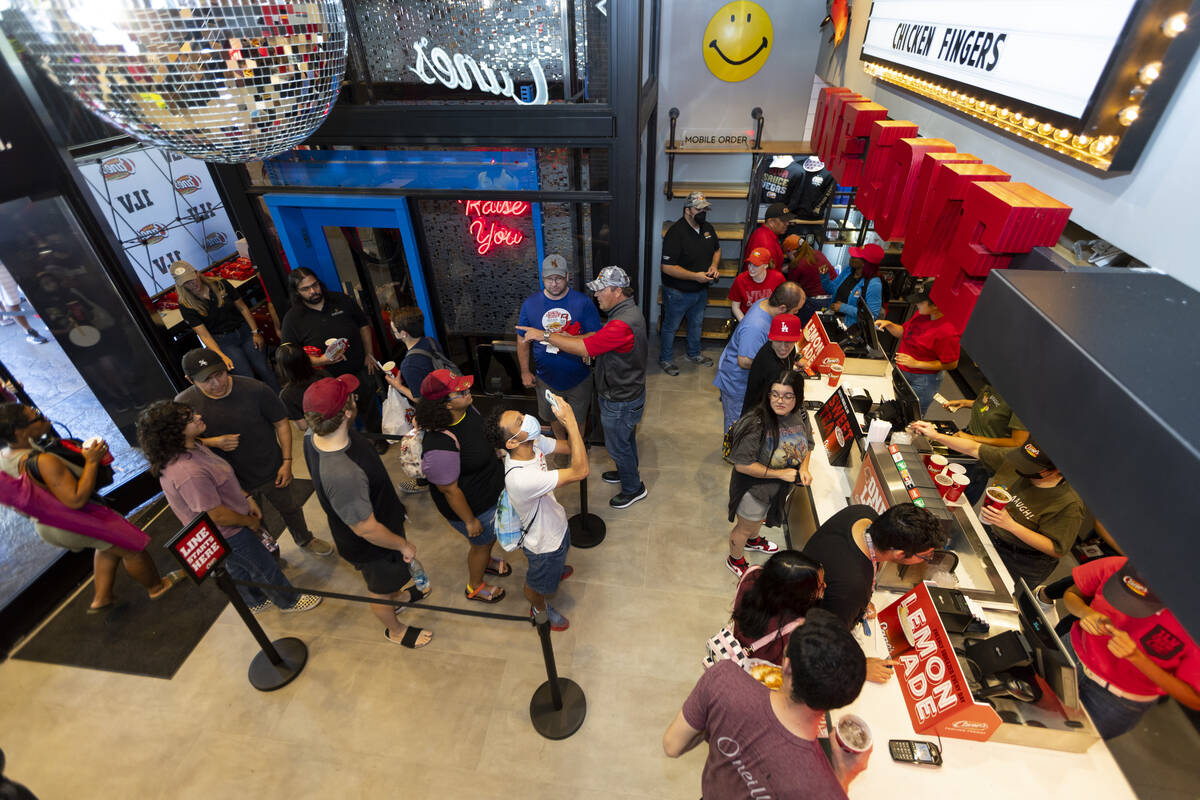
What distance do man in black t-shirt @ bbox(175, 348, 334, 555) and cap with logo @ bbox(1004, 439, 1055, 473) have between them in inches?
168

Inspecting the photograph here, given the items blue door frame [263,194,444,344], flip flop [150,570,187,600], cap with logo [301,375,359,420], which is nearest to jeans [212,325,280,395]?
blue door frame [263,194,444,344]

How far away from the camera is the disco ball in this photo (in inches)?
50.9

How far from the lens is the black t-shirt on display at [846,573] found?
2.32m

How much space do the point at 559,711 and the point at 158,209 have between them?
20.7ft

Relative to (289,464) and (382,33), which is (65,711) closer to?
(289,464)

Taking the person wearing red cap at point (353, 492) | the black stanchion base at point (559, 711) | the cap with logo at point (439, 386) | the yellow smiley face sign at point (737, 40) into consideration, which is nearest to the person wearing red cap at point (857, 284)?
the yellow smiley face sign at point (737, 40)

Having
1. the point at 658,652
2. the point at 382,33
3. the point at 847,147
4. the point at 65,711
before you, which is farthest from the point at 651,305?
the point at 65,711

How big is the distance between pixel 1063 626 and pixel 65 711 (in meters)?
5.87

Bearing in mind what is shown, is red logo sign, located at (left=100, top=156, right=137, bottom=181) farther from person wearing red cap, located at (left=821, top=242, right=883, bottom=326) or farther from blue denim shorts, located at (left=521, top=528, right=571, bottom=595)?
person wearing red cap, located at (left=821, top=242, right=883, bottom=326)

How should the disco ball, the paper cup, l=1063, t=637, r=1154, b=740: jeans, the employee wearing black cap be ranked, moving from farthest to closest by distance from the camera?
the employee wearing black cap
l=1063, t=637, r=1154, b=740: jeans
the paper cup
the disco ball

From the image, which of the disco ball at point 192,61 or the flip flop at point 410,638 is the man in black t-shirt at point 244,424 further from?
the disco ball at point 192,61

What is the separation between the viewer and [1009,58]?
2.36 metres

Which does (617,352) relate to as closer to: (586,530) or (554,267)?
(554,267)

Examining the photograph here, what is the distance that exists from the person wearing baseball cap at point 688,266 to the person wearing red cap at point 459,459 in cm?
310
